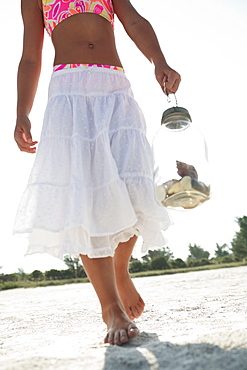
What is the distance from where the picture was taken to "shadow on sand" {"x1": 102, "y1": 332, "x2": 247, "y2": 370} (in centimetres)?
92

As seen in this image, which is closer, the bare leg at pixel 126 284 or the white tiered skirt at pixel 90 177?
the white tiered skirt at pixel 90 177

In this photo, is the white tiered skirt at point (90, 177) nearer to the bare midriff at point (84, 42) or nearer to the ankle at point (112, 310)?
the bare midriff at point (84, 42)

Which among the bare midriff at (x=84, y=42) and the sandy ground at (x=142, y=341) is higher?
the bare midriff at (x=84, y=42)

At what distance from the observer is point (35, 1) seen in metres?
2.39

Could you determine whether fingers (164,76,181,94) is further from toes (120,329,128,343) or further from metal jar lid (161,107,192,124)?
toes (120,329,128,343)

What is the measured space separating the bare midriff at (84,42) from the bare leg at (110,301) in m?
1.05

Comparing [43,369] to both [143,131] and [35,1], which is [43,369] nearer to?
[143,131]

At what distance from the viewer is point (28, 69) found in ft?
7.52

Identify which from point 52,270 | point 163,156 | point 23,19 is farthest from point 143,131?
point 52,270

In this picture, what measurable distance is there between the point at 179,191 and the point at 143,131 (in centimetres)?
65

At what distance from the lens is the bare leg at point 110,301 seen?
1.50 meters

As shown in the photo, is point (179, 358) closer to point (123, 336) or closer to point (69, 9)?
point (123, 336)

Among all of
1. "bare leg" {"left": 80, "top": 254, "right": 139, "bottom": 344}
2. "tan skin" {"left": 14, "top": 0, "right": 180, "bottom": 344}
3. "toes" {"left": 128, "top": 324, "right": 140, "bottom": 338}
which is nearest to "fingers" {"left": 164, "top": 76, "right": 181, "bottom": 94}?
"tan skin" {"left": 14, "top": 0, "right": 180, "bottom": 344}

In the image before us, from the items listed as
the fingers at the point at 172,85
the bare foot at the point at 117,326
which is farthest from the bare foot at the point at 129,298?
the fingers at the point at 172,85
